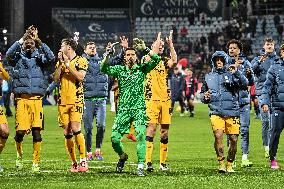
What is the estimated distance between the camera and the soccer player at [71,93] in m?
14.8

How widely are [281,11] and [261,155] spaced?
4217 centimetres

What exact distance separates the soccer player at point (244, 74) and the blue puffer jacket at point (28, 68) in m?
3.36

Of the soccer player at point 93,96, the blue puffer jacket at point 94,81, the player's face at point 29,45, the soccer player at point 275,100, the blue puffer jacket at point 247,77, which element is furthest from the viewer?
the blue puffer jacket at point 94,81

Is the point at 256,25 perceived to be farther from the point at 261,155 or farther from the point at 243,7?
the point at 261,155

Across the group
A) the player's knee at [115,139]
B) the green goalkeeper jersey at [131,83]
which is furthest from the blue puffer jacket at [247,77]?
the player's knee at [115,139]

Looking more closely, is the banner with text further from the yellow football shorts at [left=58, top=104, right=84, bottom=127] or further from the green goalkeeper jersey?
the green goalkeeper jersey

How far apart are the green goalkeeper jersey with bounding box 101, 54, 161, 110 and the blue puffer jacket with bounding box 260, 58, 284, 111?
2.59 m

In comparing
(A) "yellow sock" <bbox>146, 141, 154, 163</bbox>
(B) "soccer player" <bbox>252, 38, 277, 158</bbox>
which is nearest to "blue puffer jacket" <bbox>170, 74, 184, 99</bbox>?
(B) "soccer player" <bbox>252, 38, 277, 158</bbox>

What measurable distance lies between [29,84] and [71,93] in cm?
80

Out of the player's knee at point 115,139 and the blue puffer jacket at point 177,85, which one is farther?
the blue puffer jacket at point 177,85

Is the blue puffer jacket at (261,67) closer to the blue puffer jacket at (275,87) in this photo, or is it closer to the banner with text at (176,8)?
the blue puffer jacket at (275,87)

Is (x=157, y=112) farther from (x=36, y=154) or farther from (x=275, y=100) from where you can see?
(x=36, y=154)

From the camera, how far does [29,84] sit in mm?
14852

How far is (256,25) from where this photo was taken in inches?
2265
